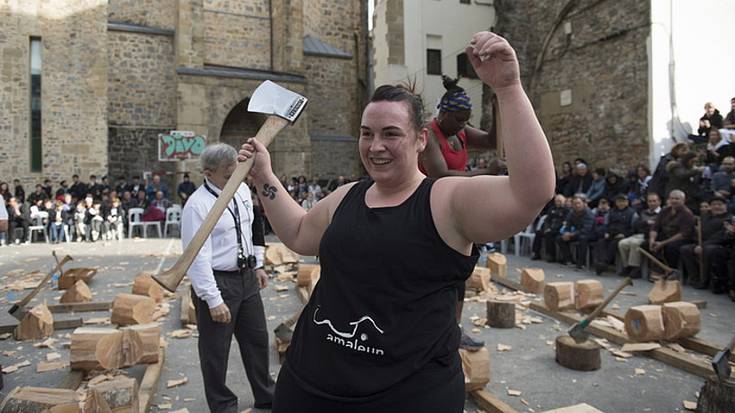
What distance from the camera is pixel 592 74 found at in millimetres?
15477

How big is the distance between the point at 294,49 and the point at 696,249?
18.8 m

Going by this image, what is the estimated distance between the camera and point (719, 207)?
773 centimetres

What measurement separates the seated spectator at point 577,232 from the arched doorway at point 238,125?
16.2 m

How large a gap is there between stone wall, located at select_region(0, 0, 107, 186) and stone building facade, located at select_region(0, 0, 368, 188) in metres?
0.04

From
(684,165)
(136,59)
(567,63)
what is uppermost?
(136,59)

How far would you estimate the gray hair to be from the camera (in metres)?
3.34

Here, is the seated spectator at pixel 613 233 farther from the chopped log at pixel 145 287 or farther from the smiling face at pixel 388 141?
the smiling face at pixel 388 141

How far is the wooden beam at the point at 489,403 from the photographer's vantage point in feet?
11.6

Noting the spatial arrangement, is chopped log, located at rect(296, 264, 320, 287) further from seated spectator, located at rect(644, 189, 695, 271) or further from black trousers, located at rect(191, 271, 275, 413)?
seated spectator, located at rect(644, 189, 695, 271)

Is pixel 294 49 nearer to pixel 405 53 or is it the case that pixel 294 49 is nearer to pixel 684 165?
pixel 405 53

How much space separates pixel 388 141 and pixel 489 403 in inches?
104

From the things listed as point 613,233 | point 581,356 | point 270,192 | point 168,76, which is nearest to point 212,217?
point 270,192

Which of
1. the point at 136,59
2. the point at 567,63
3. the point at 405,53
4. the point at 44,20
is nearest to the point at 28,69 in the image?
the point at 44,20

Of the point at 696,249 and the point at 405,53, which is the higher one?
the point at 405,53
